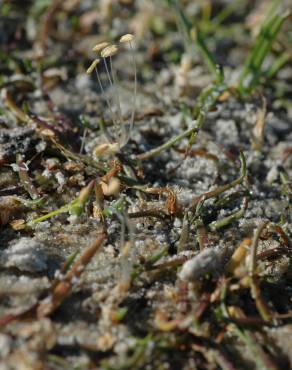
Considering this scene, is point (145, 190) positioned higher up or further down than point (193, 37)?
further down

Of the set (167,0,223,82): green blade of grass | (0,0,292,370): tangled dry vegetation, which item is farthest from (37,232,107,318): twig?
(167,0,223,82): green blade of grass

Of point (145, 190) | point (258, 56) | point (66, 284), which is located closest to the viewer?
point (66, 284)

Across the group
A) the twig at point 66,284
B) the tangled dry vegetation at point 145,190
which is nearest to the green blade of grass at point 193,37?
the tangled dry vegetation at point 145,190

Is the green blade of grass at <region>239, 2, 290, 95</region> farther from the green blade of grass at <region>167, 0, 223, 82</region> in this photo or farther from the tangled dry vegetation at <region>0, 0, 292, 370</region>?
the green blade of grass at <region>167, 0, 223, 82</region>

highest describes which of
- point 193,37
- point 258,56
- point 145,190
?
point 193,37

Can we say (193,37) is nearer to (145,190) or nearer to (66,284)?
(145,190)

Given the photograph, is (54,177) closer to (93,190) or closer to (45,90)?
(93,190)

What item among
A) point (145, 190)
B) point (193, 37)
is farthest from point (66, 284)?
point (193, 37)

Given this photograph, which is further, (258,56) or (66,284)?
(258,56)
